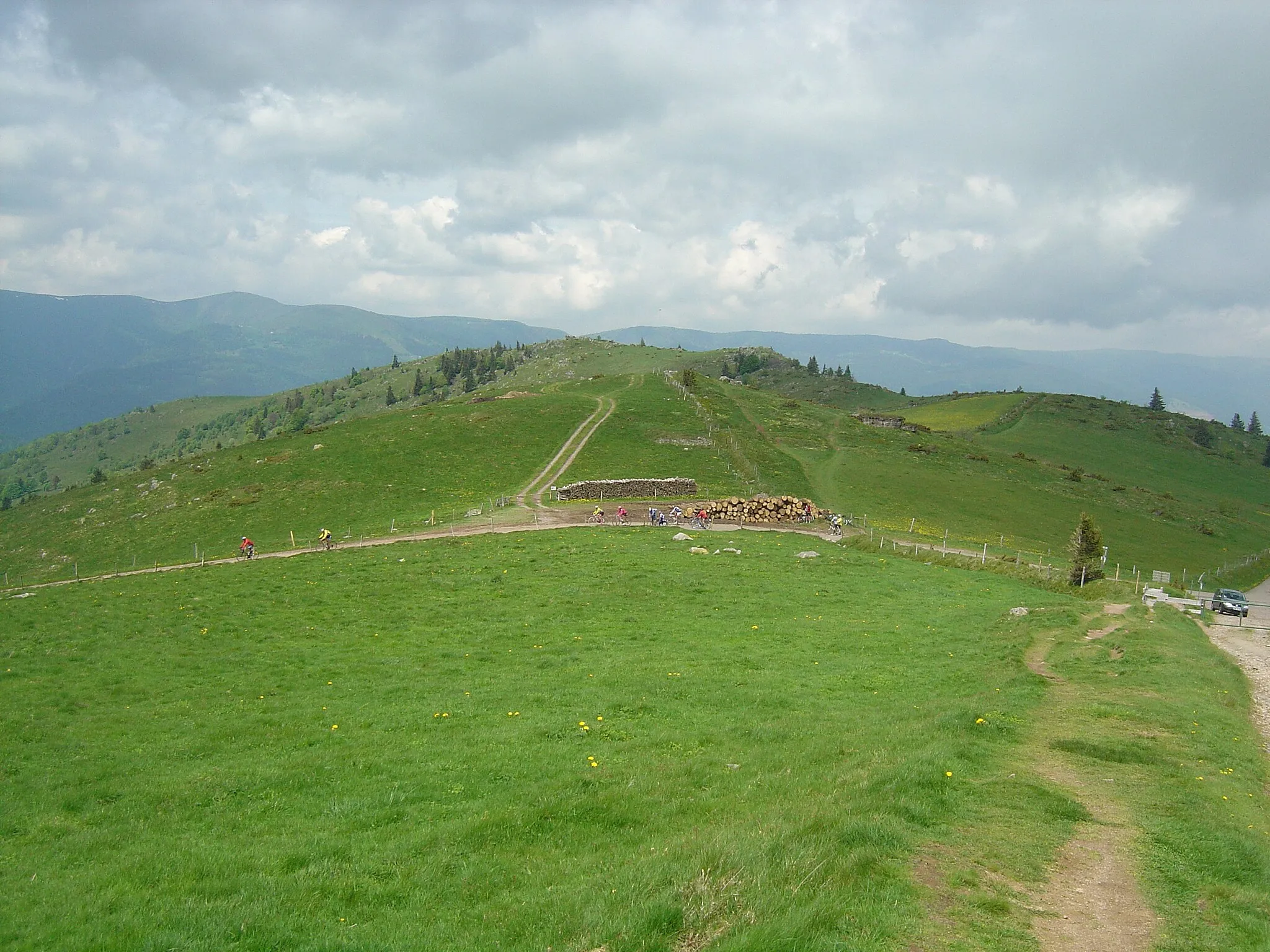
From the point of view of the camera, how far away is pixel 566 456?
78.4 m

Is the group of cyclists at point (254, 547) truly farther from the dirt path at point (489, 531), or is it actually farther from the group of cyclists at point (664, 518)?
the group of cyclists at point (664, 518)

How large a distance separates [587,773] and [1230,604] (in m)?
47.3

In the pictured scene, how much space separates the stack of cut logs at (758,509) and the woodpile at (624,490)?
21.5 feet

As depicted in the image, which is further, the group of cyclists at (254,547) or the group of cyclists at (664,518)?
the group of cyclists at (664,518)

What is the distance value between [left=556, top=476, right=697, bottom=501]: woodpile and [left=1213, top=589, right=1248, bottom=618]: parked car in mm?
38092

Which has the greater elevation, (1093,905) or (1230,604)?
(1093,905)

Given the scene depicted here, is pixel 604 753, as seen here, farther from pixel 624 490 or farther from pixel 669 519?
pixel 624 490

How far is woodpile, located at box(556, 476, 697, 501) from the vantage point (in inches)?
2468

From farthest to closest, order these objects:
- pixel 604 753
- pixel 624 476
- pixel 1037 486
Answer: pixel 1037 486 → pixel 624 476 → pixel 604 753

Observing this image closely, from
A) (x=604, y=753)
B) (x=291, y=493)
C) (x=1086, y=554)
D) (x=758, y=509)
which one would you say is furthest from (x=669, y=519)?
(x=604, y=753)

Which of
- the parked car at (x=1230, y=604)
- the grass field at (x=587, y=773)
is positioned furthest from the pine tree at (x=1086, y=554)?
the grass field at (x=587, y=773)

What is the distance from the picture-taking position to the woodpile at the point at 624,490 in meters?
62.7

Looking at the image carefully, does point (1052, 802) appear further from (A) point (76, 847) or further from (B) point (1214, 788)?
(A) point (76, 847)

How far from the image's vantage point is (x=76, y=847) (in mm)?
11648
